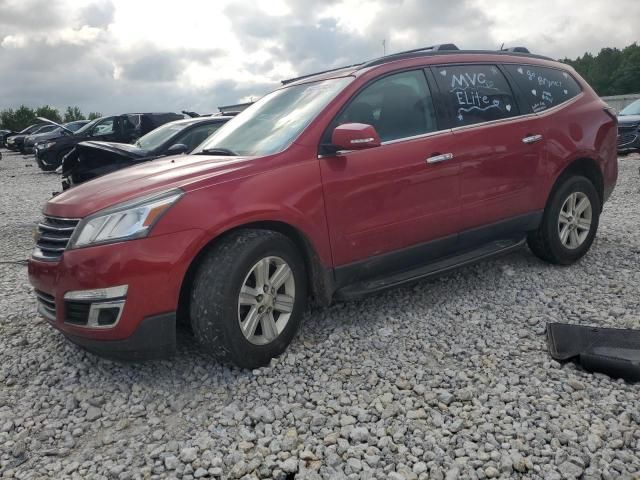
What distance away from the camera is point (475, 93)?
4156mm

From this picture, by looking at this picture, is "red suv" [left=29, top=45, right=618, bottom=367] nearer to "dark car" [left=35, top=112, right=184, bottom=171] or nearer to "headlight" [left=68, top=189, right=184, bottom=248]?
"headlight" [left=68, top=189, right=184, bottom=248]

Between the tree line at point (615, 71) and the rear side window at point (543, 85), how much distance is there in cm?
8083

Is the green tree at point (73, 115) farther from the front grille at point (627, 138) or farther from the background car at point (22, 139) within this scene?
the front grille at point (627, 138)

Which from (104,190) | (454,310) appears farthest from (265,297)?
(454,310)

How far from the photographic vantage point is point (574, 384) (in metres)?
2.82

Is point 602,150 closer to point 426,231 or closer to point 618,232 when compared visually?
point 618,232

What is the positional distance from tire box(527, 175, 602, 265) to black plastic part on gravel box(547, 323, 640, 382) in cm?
124

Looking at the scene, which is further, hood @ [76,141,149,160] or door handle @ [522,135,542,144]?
hood @ [76,141,149,160]

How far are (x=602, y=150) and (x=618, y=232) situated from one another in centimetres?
139

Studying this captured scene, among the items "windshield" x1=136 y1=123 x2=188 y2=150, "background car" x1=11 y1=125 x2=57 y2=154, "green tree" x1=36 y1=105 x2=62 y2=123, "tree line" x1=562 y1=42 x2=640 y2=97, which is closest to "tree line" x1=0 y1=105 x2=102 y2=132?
"green tree" x1=36 y1=105 x2=62 y2=123

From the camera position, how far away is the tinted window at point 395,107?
3598 mm

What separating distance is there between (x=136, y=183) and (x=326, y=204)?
113cm

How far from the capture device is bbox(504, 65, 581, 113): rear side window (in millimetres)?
4473

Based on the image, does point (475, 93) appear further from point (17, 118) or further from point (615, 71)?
point (615, 71)
